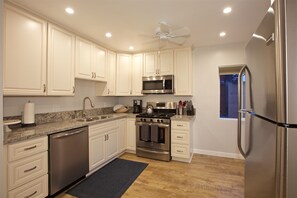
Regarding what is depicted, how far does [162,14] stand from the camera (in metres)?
2.12

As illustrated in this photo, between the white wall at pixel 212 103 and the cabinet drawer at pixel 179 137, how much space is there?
0.70 meters

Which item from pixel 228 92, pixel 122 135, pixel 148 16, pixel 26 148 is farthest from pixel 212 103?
pixel 26 148

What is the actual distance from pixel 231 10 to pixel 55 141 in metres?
2.93

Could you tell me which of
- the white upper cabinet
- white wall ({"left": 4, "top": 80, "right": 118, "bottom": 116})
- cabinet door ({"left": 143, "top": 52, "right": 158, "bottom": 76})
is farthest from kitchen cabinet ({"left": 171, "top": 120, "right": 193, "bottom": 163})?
white wall ({"left": 4, "top": 80, "right": 118, "bottom": 116})

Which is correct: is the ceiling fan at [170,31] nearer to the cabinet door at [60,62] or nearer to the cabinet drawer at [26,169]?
the cabinet door at [60,62]

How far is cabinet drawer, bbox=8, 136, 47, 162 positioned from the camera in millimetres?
1562

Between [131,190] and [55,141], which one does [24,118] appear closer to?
[55,141]

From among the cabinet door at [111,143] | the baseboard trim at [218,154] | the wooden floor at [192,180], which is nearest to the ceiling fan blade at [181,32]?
the cabinet door at [111,143]

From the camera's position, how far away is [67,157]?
213 centimetres

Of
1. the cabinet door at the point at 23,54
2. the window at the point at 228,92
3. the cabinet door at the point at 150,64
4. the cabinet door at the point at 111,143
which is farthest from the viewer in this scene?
the cabinet door at the point at 150,64

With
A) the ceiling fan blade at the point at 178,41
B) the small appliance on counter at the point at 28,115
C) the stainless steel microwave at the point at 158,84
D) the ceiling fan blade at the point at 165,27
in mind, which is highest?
the ceiling fan blade at the point at 178,41

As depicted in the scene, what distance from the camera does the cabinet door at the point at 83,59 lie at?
8.91 ft

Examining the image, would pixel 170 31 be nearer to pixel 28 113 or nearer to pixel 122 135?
pixel 122 135

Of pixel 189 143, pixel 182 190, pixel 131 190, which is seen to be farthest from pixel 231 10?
pixel 131 190
